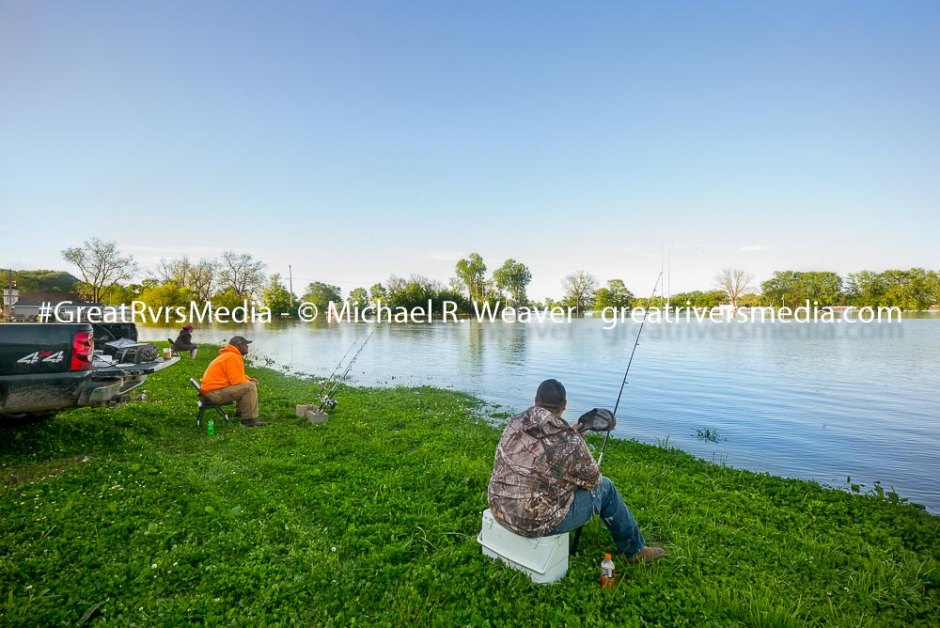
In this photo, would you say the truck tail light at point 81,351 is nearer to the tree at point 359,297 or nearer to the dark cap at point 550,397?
the dark cap at point 550,397

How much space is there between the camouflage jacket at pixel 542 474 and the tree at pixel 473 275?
517ft

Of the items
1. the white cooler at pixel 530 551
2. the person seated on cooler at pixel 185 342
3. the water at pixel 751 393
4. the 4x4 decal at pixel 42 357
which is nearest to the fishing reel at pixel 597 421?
the white cooler at pixel 530 551

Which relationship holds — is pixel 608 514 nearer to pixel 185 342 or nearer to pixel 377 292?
pixel 185 342

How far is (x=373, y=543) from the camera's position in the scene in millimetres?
5250

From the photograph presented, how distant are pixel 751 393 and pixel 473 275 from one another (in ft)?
485

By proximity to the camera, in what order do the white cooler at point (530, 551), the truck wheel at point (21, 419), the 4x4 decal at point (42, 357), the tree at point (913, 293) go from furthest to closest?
the tree at point (913, 293)
the truck wheel at point (21, 419)
the 4x4 decal at point (42, 357)
the white cooler at point (530, 551)

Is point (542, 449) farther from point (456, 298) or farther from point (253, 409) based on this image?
point (456, 298)

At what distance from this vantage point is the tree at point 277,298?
114 meters

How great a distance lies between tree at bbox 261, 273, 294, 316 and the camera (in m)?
114

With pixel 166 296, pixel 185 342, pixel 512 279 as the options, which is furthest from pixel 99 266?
pixel 512 279

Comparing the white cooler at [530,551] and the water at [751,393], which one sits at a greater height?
the white cooler at [530,551]

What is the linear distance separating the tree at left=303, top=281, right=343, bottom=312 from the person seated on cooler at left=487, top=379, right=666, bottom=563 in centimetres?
14130

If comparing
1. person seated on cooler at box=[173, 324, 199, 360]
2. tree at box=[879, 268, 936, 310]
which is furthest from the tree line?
person seated on cooler at box=[173, 324, 199, 360]

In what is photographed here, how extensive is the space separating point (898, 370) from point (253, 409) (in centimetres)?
3255
